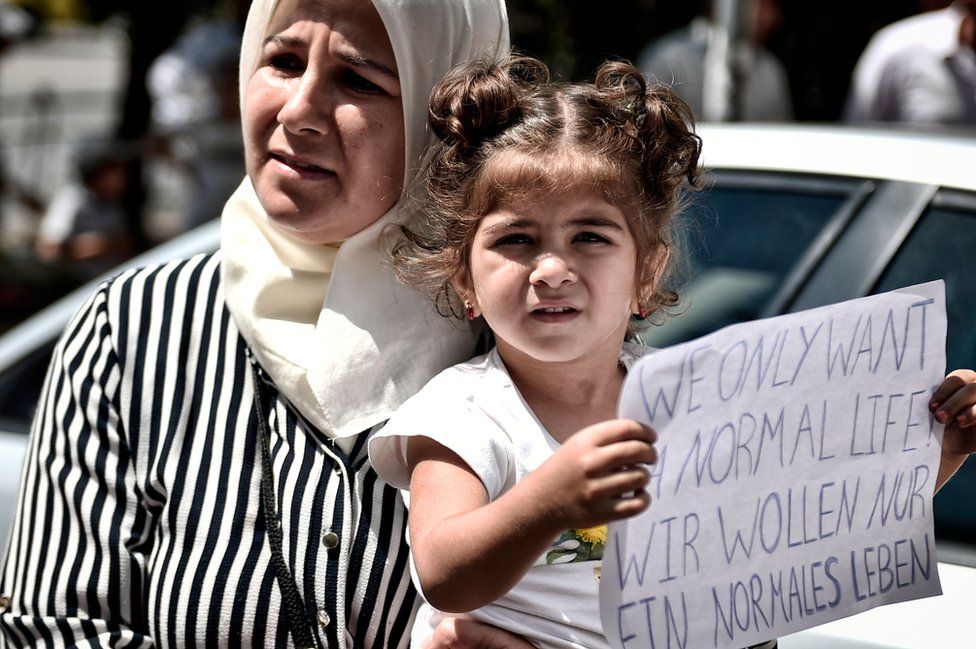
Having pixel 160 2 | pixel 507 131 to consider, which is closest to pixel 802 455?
pixel 507 131

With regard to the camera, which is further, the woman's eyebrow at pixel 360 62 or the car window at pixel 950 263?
the car window at pixel 950 263

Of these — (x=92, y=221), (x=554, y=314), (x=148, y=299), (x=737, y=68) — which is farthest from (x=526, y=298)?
(x=92, y=221)

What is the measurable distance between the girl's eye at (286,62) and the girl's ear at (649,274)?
24.5 inches

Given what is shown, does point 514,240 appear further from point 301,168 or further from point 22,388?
point 22,388

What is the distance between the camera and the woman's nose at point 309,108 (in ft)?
6.35

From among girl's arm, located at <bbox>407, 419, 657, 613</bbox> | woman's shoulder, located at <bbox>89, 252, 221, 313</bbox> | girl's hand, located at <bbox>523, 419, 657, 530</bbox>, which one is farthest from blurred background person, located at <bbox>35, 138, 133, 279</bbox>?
girl's hand, located at <bbox>523, 419, 657, 530</bbox>

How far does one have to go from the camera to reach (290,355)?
1989mm

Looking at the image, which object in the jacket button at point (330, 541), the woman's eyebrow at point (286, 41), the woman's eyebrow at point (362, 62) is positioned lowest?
the jacket button at point (330, 541)

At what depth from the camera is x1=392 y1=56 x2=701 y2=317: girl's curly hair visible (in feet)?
5.79

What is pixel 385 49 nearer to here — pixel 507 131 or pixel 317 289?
pixel 507 131

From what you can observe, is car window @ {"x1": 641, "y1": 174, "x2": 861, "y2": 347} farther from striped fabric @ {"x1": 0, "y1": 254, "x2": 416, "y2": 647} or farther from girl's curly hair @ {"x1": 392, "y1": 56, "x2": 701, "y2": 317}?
striped fabric @ {"x1": 0, "y1": 254, "x2": 416, "y2": 647}

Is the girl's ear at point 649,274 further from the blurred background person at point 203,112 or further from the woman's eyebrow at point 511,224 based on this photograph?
the blurred background person at point 203,112

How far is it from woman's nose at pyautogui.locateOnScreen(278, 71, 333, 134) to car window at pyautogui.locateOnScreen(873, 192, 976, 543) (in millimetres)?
1036

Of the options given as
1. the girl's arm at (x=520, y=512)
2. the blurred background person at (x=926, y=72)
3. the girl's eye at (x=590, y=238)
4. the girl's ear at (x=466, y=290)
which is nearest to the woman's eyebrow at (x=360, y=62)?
the girl's ear at (x=466, y=290)
